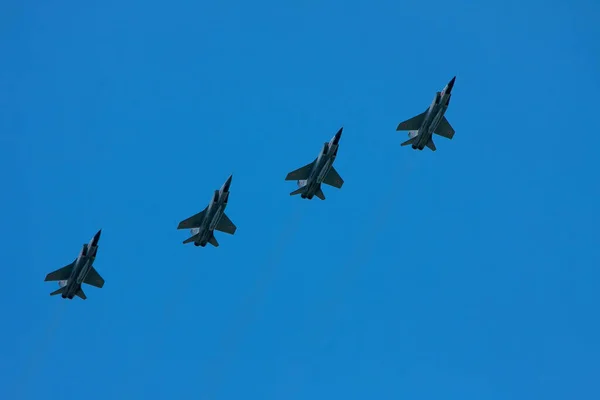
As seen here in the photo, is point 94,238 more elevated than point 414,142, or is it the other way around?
point 414,142

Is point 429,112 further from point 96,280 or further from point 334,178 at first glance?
point 96,280

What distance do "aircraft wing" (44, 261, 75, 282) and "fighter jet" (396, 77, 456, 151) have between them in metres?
29.1

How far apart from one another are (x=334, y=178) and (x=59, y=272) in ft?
79.0

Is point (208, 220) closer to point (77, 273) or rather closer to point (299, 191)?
point (299, 191)

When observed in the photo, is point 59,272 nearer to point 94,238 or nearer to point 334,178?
point 94,238

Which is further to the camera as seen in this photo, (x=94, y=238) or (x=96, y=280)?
(x=96, y=280)

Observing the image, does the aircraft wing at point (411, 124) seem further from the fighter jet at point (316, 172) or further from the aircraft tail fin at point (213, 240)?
the aircraft tail fin at point (213, 240)

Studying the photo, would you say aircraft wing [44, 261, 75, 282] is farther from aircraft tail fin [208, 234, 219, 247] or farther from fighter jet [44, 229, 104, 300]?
aircraft tail fin [208, 234, 219, 247]

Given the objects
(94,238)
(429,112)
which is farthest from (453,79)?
(94,238)

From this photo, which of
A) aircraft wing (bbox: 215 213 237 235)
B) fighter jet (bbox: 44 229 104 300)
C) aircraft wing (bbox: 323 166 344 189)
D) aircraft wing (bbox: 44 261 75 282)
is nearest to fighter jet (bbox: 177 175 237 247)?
aircraft wing (bbox: 215 213 237 235)

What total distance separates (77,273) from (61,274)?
2.48 meters

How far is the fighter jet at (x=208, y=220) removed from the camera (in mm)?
87750

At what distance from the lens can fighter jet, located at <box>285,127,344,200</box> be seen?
8738 cm

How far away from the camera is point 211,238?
3597 inches
